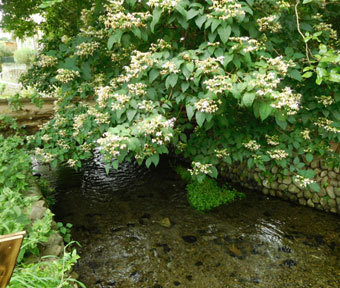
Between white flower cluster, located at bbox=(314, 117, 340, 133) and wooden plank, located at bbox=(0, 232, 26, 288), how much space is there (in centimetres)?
335

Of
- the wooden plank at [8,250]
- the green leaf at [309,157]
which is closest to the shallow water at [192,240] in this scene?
the green leaf at [309,157]

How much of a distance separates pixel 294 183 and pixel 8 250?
16.7ft

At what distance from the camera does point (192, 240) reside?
4238 mm

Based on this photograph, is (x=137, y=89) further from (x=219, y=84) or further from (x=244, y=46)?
(x=244, y=46)

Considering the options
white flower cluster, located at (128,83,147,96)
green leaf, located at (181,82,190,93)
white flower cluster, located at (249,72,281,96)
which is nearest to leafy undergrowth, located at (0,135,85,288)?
white flower cluster, located at (128,83,147,96)

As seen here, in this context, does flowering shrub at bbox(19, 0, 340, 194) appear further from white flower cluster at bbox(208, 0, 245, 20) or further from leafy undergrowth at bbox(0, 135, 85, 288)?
leafy undergrowth at bbox(0, 135, 85, 288)

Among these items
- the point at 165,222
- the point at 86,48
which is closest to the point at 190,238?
the point at 165,222

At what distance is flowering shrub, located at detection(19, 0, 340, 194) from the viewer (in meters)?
2.25

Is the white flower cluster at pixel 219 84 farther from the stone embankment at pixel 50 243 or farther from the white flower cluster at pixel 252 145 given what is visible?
the stone embankment at pixel 50 243

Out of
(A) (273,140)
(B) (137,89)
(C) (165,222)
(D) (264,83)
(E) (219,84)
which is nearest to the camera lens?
(D) (264,83)

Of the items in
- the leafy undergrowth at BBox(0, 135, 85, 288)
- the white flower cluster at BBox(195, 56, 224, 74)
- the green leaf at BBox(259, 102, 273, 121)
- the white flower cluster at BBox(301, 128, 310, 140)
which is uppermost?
the white flower cluster at BBox(195, 56, 224, 74)

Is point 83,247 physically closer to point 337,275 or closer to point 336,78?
point 337,275

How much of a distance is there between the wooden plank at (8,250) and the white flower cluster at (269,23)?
2.67 meters

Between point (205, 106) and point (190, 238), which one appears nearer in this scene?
point (205, 106)
